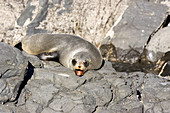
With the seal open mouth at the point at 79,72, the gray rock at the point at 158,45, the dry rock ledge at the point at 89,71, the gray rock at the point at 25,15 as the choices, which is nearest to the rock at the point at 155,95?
the dry rock ledge at the point at 89,71

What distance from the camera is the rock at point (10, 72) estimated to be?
4777 millimetres

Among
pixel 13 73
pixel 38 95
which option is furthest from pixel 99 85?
pixel 13 73

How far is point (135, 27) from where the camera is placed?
9.27 meters

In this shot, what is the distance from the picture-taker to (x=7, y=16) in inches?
375

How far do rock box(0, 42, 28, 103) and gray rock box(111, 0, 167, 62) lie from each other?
15.0ft

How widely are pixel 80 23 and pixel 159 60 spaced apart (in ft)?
11.2

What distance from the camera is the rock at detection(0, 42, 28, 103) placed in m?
4.78

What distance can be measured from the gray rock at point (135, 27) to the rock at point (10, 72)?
4.58 metres

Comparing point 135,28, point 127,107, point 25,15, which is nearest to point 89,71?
point 127,107

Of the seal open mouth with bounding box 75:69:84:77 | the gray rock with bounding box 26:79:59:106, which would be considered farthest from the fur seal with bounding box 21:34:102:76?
the gray rock with bounding box 26:79:59:106

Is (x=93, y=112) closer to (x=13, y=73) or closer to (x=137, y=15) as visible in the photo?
(x=13, y=73)

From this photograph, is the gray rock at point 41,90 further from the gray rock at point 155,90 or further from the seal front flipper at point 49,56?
the gray rock at point 155,90

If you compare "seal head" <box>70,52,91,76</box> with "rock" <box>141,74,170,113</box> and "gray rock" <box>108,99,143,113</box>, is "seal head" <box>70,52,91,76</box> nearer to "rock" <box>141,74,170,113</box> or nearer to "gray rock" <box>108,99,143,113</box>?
"gray rock" <box>108,99,143,113</box>

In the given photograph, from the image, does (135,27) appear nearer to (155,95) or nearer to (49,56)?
(49,56)
